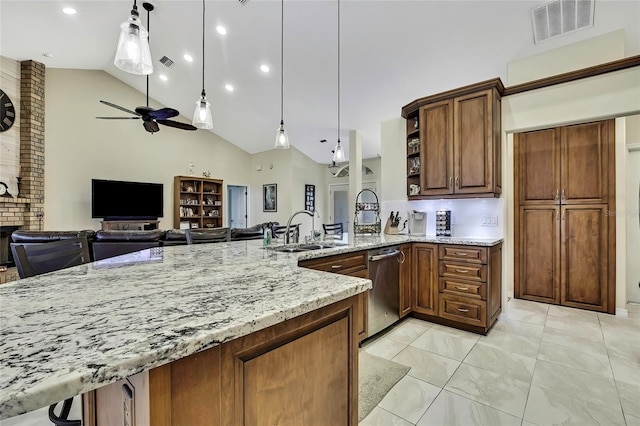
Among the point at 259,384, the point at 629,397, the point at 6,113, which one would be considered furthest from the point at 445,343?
the point at 6,113

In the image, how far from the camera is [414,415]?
166 centimetres

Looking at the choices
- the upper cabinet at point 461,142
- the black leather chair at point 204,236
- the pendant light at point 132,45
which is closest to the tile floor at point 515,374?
the upper cabinet at point 461,142

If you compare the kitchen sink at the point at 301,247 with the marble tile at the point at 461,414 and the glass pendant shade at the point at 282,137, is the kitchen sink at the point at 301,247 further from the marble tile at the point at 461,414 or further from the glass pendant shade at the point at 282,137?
the glass pendant shade at the point at 282,137

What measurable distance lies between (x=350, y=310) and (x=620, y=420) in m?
1.87

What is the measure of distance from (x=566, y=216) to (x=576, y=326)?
1311mm

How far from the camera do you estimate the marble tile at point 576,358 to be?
82.4 inches

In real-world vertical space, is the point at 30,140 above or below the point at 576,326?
above

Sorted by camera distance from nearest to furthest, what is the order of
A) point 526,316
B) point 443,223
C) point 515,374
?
point 515,374
point 526,316
point 443,223

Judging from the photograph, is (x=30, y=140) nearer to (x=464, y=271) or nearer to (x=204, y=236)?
(x=204, y=236)

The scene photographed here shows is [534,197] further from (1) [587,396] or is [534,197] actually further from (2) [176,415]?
(2) [176,415]

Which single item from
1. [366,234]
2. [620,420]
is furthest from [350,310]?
[366,234]

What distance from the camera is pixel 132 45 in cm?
183

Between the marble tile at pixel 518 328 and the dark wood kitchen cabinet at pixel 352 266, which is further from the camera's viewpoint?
the marble tile at pixel 518 328

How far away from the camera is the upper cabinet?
2.85 meters
